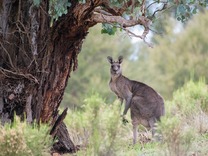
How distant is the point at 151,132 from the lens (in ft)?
34.8

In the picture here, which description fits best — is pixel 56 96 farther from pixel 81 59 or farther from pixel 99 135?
pixel 81 59

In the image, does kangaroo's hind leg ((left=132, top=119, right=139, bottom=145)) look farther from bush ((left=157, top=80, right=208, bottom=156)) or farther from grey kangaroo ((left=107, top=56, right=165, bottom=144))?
bush ((left=157, top=80, right=208, bottom=156))

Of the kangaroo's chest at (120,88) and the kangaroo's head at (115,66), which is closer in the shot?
the kangaroo's chest at (120,88)

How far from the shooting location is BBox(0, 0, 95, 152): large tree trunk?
8.61m

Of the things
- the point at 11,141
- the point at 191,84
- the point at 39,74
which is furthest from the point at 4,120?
the point at 191,84

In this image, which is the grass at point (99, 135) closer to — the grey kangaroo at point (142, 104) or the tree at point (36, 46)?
the tree at point (36, 46)

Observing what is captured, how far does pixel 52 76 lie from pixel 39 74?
0.22 m

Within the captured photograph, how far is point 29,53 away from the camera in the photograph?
8711mm

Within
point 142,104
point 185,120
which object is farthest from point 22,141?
point 185,120

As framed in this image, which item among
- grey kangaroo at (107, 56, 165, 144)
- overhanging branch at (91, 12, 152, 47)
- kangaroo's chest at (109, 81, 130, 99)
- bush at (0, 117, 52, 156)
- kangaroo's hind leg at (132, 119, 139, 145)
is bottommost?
bush at (0, 117, 52, 156)

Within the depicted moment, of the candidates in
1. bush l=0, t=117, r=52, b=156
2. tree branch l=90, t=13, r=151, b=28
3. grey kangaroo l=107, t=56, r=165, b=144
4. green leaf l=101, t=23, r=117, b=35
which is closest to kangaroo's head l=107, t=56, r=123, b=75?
grey kangaroo l=107, t=56, r=165, b=144

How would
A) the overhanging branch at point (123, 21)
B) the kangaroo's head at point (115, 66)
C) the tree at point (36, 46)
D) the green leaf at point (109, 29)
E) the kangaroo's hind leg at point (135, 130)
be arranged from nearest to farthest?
1. the overhanging branch at point (123, 21)
2. the tree at point (36, 46)
3. the green leaf at point (109, 29)
4. the kangaroo's hind leg at point (135, 130)
5. the kangaroo's head at point (115, 66)

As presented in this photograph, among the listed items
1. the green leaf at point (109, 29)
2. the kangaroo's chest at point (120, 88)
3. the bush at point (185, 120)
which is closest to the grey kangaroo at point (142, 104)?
the kangaroo's chest at point (120, 88)

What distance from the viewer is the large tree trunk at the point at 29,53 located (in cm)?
861
